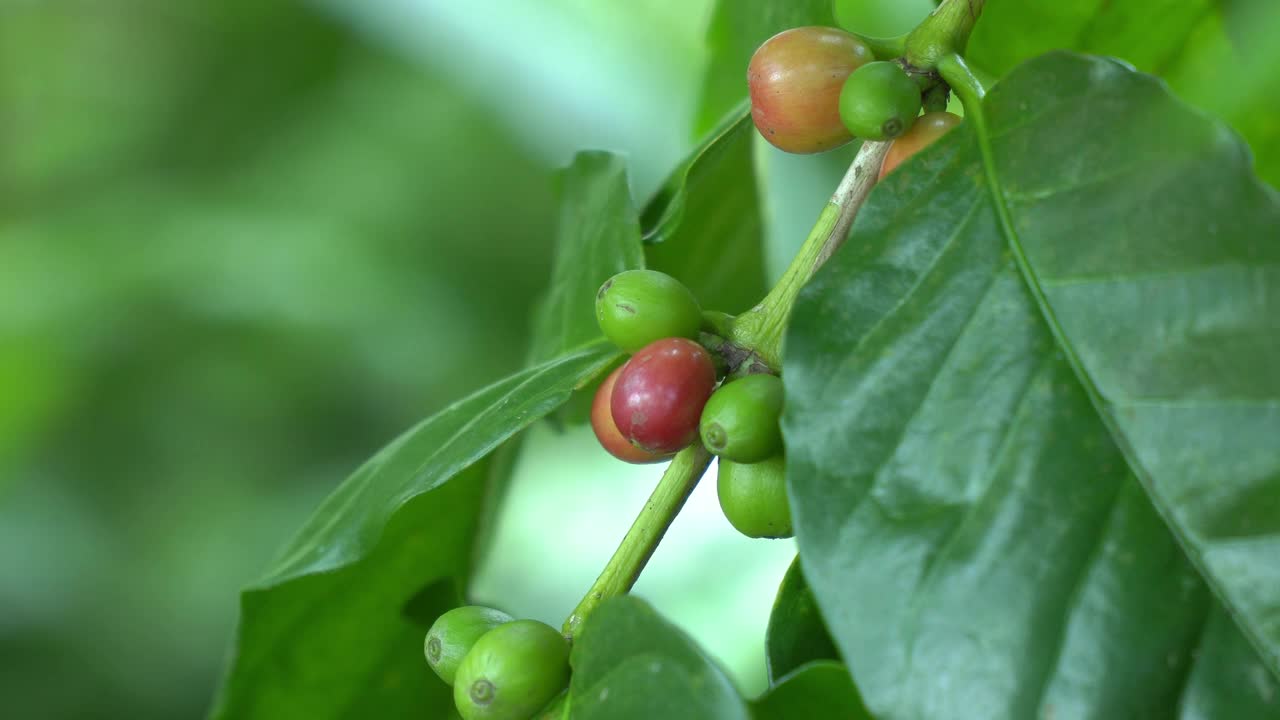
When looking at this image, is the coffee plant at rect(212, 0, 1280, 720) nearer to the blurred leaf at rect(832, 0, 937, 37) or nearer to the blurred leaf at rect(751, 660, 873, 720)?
the blurred leaf at rect(751, 660, 873, 720)

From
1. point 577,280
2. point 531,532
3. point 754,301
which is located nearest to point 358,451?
point 531,532

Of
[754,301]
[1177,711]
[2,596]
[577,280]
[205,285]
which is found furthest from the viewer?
[205,285]

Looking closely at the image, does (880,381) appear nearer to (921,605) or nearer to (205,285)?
(921,605)

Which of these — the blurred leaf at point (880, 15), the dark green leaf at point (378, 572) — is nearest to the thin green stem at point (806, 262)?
the dark green leaf at point (378, 572)

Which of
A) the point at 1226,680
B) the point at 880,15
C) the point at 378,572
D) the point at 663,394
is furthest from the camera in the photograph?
the point at 880,15

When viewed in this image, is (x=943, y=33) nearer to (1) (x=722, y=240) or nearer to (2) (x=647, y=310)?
(2) (x=647, y=310)

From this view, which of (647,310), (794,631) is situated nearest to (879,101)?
(647,310)
